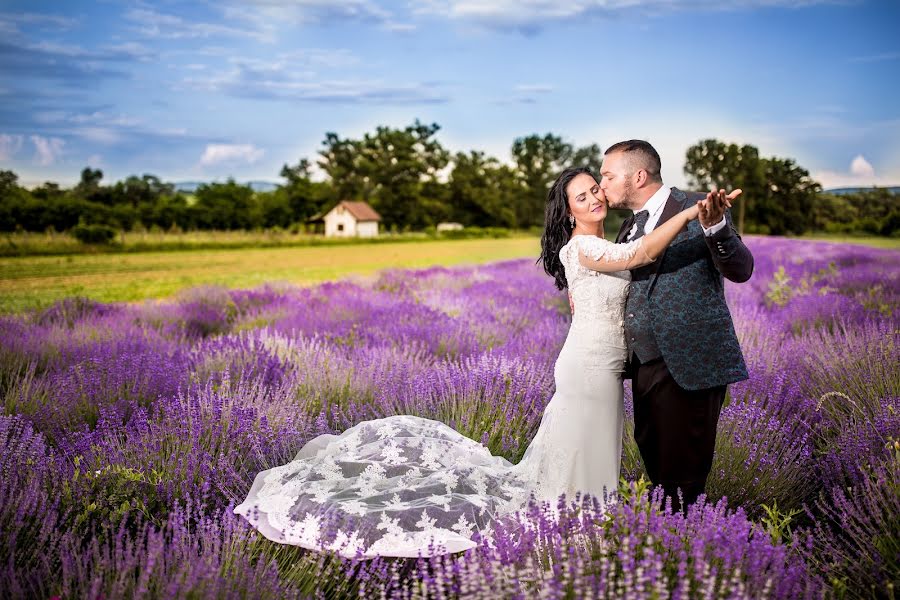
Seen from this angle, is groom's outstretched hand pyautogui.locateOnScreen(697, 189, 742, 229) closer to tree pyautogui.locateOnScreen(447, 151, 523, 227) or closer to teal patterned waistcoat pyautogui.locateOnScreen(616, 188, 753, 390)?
teal patterned waistcoat pyautogui.locateOnScreen(616, 188, 753, 390)

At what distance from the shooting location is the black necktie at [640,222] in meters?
2.85

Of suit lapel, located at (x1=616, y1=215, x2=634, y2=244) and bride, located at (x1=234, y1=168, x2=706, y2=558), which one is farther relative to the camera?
suit lapel, located at (x1=616, y1=215, x2=634, y2=244)

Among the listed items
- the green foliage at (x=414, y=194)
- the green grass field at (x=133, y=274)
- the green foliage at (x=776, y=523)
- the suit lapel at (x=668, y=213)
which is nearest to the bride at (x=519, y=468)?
the suit lapel at (x=668, y=213)

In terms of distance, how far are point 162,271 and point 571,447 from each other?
20643 millimetres

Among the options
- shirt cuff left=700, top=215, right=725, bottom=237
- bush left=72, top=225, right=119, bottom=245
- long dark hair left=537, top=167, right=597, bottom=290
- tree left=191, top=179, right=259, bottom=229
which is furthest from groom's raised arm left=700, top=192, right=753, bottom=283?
tree left=191, top=179, right=259, bottom=229

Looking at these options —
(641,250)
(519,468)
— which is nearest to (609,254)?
(641,250)

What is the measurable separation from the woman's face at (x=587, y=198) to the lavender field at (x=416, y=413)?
112 cm

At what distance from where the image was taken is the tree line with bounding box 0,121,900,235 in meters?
57.1

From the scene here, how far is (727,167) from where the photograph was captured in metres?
59.8

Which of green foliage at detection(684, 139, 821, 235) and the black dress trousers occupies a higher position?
green foliage at detection(684, 139, 821, 235)

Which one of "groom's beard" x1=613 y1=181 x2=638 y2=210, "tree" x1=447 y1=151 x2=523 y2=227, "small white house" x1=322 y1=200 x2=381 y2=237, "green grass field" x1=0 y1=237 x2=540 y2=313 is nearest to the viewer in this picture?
"groom's beard" x1=613 y1=181 x2=638 y2=210

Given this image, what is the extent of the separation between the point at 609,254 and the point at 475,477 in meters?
1.16

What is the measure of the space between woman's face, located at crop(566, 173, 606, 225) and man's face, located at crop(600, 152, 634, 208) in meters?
0.04

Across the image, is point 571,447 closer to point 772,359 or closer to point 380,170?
point 772,359
